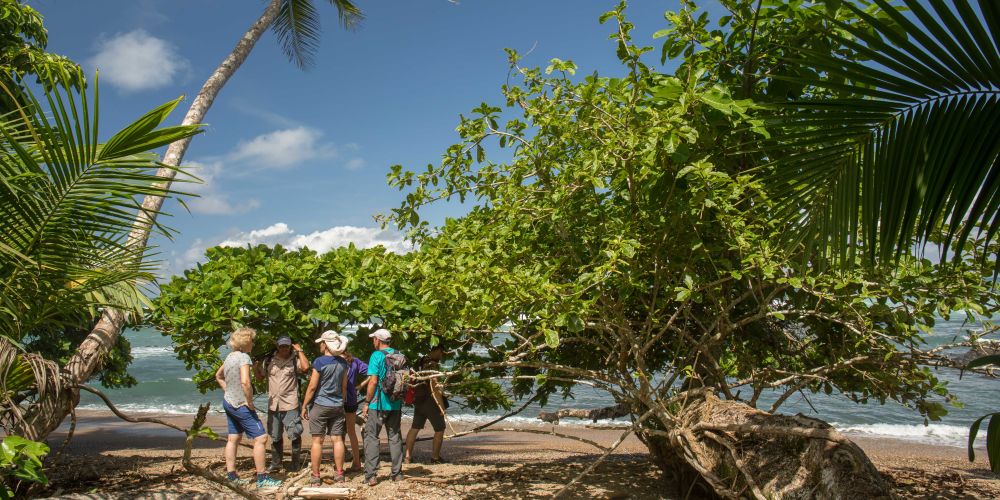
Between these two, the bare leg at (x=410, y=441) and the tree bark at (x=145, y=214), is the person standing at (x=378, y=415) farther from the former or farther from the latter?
the tree bark at (x=145, y=214)

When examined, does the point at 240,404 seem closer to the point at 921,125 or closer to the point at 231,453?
the point at 231,453

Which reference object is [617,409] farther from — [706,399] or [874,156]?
[874,156]

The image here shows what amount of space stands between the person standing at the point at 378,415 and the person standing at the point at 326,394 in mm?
294

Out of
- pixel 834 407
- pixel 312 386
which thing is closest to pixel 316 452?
pixel 312 386

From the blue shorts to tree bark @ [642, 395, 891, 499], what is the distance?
13.0 feet

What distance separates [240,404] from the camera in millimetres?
6113

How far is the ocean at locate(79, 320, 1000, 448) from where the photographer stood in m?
16.8

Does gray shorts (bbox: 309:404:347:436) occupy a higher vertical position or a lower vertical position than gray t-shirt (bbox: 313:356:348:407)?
lower

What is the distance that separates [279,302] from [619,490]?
4087 mm

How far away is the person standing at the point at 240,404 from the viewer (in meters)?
6.10

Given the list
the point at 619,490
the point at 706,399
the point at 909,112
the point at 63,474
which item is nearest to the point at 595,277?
the point at 706,399

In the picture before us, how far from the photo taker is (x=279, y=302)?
6906mm

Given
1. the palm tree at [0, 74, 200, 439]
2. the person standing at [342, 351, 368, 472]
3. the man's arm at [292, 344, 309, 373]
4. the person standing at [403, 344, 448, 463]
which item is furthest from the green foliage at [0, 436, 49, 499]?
the person standing at [403, 344, 448, 463]

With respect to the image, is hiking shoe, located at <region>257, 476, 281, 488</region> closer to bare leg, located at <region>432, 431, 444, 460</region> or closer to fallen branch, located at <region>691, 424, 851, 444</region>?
bare leg, located at <region>432, 431, 444, 460</region>
